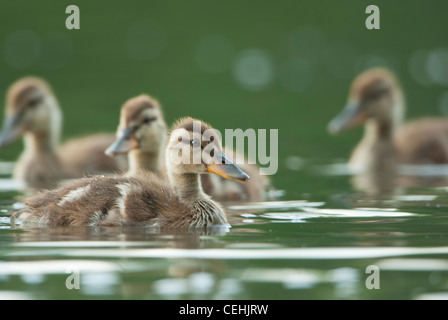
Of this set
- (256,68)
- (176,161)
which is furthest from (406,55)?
(176,161)

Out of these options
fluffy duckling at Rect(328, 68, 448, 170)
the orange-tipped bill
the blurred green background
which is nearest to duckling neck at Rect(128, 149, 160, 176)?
the orange-tipped bill

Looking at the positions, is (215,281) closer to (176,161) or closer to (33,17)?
(176,161)

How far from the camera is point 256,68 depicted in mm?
18641

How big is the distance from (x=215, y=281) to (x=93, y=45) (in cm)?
1311

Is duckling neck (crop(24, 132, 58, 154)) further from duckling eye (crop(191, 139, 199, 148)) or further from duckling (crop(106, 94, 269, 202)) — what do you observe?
duckling eye (crop(191, 139, 199, 148))

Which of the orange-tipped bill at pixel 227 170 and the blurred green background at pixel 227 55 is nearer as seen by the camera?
the orange-tipped bill at pixel 227 170

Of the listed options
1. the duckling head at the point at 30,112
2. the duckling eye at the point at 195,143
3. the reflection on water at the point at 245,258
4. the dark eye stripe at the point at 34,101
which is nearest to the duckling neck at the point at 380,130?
the duckling head at the point at 30,112

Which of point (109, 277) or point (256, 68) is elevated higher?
point (256, 68)

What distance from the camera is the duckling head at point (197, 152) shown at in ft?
23.0

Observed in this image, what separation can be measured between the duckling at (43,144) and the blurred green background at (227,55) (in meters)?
2.47

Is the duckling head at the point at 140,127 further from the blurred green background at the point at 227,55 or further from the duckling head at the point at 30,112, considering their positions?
the blurred green background at the point at 227,55

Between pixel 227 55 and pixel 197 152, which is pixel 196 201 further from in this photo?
pixel 227 55

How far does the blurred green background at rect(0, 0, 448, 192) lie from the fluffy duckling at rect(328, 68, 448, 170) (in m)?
1.51
